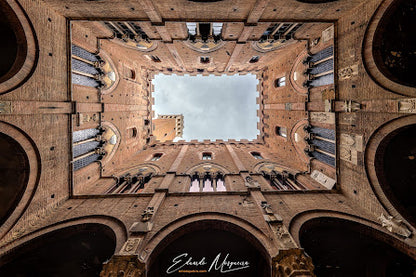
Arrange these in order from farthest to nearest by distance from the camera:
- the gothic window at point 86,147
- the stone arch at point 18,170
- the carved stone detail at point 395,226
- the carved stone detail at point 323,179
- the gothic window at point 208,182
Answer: the gothic window at point 208,182
the gothic window at point 86,147
the carved stone detail at point 323,179
the stone arch at point 18,170
the carved stone detail at point 395,226

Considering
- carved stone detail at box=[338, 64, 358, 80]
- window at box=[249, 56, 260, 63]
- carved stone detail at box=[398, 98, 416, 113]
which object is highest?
window at box=[249, 56, 260, 63]

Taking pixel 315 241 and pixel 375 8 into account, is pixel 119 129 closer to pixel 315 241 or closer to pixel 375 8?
pixel 315 241

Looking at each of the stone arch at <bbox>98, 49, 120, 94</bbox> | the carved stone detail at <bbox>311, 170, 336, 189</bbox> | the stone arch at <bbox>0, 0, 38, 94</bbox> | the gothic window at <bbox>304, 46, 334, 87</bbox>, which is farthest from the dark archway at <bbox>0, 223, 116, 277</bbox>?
the gothic window at <bbox>304, 46, 334, 87</bbox>

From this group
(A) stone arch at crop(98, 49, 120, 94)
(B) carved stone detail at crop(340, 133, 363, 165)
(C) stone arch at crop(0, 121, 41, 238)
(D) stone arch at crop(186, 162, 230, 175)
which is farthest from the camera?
(D) stone arch at crop(186, 162, 230, 175)

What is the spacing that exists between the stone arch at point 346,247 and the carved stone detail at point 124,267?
275 inches

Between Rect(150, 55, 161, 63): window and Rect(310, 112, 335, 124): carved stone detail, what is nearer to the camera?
Rect(310, 112, 335, 124): carved stone detail

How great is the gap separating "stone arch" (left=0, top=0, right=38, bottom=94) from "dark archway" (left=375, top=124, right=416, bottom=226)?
1710cm

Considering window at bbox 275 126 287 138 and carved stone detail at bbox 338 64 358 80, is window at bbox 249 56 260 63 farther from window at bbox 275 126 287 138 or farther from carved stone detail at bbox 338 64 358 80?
carved stone detail at bbox 338 64 358 80

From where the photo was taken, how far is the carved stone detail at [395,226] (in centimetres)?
701

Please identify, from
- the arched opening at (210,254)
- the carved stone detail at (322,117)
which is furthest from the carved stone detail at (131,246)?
the carved stone detail at (322,117)

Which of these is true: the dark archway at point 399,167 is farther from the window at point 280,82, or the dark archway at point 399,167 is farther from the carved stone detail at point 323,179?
the window at point 280,82

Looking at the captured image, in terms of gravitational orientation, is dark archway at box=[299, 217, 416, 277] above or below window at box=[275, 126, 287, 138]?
below

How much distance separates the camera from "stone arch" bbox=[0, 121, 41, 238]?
24.7 feet

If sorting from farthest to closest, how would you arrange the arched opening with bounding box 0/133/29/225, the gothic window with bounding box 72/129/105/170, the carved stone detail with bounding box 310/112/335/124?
the gothic window with bounding box 72/129/105/170 < the carved stone detail with bounding box 310/112/335/124 < the arched opening with bounding box 0/133/29/225
